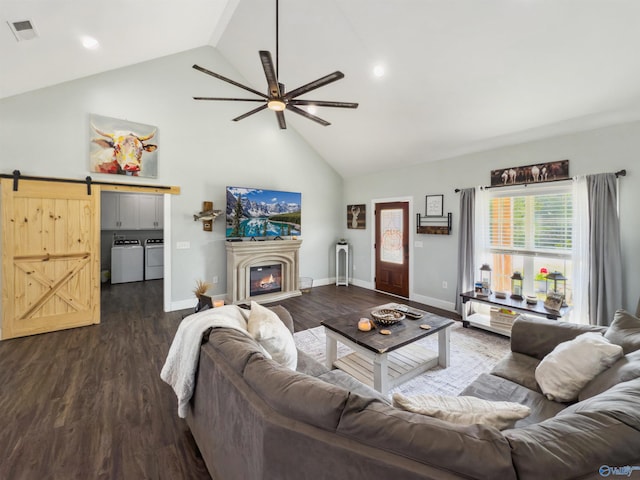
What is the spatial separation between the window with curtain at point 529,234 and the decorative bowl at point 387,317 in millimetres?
2273

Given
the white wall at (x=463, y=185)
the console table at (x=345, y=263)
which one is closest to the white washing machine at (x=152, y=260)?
the console table at (x=345, y=263)

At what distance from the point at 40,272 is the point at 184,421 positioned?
3218 mm

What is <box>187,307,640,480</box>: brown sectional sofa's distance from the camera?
73cm

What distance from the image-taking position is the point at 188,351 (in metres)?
1.67

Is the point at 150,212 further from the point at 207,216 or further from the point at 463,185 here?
the point at 463,185

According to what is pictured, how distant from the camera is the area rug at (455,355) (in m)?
2.52

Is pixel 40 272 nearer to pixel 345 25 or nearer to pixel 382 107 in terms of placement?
pixel 345 25

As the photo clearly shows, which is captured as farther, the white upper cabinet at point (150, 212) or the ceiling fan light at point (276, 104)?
the white upper cabinet at point (150, 212)

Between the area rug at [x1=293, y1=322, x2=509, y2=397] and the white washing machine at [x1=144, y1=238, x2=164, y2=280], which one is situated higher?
the white washing machine at [x1=144, y1=238, x2=164, y2=280]

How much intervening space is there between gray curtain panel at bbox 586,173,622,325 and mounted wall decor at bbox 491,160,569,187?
33 cm

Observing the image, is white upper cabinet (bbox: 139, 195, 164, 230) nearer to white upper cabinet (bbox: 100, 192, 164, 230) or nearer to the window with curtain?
white upper cabinet (bbox: 100, 192, 164, 230)

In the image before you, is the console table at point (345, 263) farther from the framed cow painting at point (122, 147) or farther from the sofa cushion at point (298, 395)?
the sofa cushion at point (298, 395)

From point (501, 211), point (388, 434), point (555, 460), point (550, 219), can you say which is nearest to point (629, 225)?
point (550, 219)

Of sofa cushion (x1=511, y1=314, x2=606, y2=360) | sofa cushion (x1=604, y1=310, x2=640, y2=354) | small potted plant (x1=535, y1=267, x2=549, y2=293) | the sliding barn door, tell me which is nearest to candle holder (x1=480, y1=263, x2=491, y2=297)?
small potted plant (x1=535, y1=267, x2=549, y2=293)
